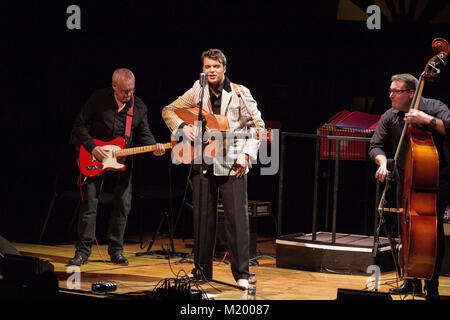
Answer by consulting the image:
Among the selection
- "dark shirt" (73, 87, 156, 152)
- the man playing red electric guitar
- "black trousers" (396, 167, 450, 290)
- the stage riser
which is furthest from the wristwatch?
"dark shirt" (73, 87, 156, 152)

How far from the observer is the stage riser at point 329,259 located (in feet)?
18.7

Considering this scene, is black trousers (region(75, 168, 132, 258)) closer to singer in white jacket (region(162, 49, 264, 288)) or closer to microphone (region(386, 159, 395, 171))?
singer in white jacket (region(162, 49, 264, 288))

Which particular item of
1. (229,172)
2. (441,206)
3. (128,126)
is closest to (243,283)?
(229,172)

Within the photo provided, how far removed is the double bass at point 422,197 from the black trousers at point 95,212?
2673mm

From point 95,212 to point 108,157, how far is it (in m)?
0.51

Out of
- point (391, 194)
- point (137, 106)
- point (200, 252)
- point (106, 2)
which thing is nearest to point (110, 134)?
point (137, 106)

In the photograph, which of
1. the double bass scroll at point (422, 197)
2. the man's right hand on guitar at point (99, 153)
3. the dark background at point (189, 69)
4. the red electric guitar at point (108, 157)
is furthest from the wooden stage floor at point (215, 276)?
the dark background at point (189, 69)

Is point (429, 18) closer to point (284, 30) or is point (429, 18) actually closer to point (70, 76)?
point (284, 30)

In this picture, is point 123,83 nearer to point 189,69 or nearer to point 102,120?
point 102,120

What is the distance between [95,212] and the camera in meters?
5.87

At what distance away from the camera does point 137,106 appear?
6.02 meters

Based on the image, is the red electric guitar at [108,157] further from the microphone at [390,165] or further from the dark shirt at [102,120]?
the microphone at [390,165]
